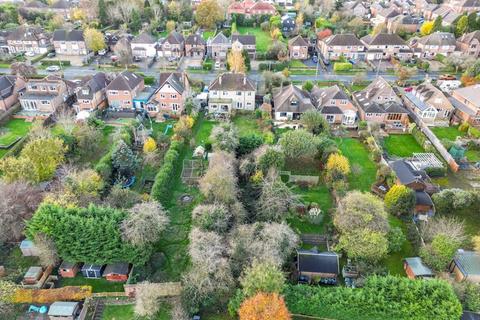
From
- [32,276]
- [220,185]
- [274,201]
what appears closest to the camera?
[32,276]

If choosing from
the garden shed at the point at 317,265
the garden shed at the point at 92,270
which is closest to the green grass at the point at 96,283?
the garden shed at the point at 92,270

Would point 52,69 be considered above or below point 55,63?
below

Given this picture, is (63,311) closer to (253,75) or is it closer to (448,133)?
(448,133)

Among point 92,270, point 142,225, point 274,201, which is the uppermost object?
point 142,225

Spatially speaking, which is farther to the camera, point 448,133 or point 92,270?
point 448,133

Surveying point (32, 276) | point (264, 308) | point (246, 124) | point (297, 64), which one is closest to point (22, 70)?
point (246, 124)

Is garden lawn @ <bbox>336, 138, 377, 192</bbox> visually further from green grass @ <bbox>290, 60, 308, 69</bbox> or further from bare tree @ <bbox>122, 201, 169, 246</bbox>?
green grass @ <bbox>290, 60, 308, 69</bbox>

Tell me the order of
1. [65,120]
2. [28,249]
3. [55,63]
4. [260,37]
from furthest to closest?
[260,37]
[55,63]
[65,120]
[28,249]
